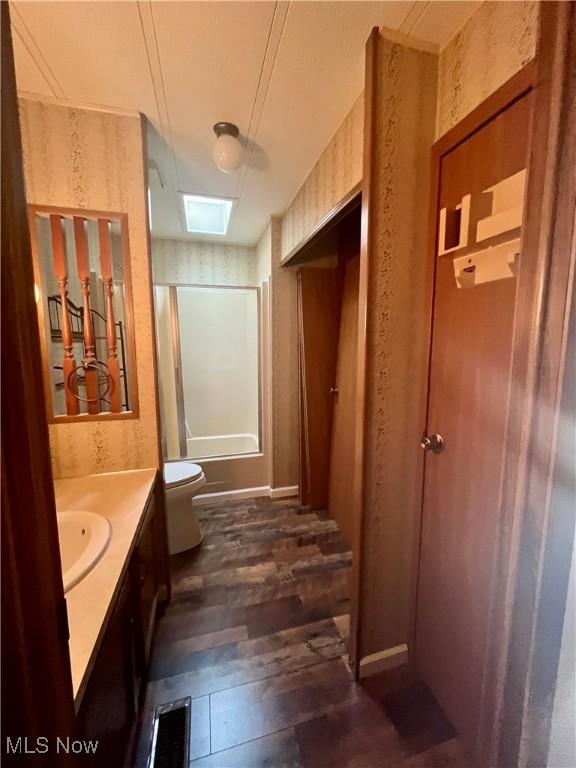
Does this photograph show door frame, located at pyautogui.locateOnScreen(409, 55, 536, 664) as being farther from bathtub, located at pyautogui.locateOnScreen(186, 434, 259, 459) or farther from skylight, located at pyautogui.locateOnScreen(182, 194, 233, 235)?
bathtub, located at pyautogui.locateOnScreen(186, 434, 259, 459)

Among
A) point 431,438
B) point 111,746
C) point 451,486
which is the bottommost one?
point 111,746

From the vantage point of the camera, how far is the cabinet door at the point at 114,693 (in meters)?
0.71

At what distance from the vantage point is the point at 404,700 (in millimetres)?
1276

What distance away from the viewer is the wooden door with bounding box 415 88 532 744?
36.4 inches

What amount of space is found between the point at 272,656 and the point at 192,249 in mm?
3175

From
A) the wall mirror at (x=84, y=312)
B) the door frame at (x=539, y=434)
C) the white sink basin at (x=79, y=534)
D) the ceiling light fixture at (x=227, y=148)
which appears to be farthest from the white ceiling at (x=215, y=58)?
the white sink basin at (x=79, y=534)

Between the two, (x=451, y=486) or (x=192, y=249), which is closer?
(x=451, y=486)

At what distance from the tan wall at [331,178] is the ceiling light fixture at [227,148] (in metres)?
0.47

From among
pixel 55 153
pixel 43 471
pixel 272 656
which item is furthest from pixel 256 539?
pixel 55 153

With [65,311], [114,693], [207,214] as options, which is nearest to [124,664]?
[114,693]

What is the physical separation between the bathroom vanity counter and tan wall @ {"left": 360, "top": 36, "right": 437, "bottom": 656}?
904 mm

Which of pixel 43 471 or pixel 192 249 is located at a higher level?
pixel 192 249

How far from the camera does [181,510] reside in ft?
7.09

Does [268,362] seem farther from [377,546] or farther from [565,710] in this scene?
[565,710]
